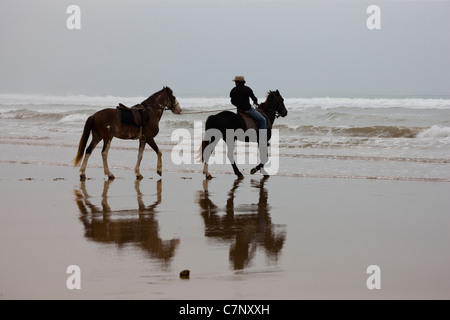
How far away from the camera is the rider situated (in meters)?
12.8

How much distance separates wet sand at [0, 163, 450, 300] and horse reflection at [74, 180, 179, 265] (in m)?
0.01

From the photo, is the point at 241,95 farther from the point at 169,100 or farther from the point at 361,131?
the point at 361,131

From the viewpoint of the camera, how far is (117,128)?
12.3 m

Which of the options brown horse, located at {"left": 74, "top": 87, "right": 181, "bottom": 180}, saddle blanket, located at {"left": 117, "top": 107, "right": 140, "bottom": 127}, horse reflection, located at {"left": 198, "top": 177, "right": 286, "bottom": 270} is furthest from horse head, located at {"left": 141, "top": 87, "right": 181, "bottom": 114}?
horse reflection, located at {"left": 198, "top": 177, "right": 286, "bottom": 270}

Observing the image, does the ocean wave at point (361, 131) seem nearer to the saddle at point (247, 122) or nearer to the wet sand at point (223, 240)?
the saddle at point (247, 122)

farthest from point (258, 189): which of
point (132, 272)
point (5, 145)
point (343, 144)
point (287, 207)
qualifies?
Answer: point (5, 145)

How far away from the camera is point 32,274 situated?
534 cm

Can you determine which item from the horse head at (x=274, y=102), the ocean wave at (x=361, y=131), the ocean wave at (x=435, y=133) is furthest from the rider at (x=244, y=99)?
the ocean wave at (x=435, y=133)

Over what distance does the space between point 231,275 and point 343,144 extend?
50.1 feet

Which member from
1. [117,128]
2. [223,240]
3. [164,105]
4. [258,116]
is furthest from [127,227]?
[258,116]

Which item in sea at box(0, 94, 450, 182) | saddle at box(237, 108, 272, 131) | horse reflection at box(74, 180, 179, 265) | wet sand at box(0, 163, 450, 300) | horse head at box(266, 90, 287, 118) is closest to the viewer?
wet sand at box(0, 163, 450, 300)

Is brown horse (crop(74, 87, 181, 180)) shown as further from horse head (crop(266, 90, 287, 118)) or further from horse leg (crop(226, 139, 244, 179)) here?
horse head (crop(266, 90, 287, 118))

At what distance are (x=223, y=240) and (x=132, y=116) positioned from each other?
5991 mm
